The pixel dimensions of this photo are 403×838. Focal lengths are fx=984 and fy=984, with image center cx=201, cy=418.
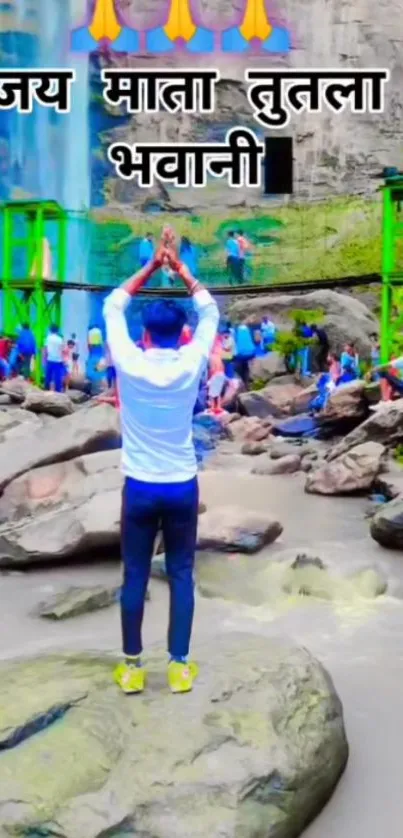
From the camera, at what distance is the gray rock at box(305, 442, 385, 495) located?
7547mm

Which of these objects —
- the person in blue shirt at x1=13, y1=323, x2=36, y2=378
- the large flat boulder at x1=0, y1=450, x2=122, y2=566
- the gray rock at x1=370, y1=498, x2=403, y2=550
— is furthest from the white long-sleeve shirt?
the person in blue shirt at x1=13, y1=323, x2=36, y2=378

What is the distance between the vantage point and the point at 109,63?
26344 millimetres

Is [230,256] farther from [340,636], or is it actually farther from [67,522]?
[340,636]

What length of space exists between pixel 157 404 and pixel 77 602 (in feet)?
6.53

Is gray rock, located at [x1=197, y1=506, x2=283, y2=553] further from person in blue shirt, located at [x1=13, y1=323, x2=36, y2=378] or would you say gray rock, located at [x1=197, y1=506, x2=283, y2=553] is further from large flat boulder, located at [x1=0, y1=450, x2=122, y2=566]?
person in blue shirt, located at [x1=13, y1=323, x2=36, y2=378]

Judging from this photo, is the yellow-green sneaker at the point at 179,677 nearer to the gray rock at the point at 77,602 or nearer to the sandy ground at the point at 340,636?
the sandy ground at the point at 340,636

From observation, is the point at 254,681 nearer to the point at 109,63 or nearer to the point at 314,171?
the point at 314,171

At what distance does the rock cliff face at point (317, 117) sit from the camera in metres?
23.7

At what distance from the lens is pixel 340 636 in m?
4.12

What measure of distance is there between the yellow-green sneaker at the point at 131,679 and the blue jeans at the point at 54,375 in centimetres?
1267

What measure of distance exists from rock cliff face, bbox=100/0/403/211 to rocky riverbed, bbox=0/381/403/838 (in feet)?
59.3

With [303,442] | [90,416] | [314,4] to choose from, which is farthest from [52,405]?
[314,4]

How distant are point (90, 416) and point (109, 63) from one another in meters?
21.6

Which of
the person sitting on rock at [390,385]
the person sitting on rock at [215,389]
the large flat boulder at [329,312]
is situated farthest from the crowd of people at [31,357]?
the person sitting on rock at [390,385]
